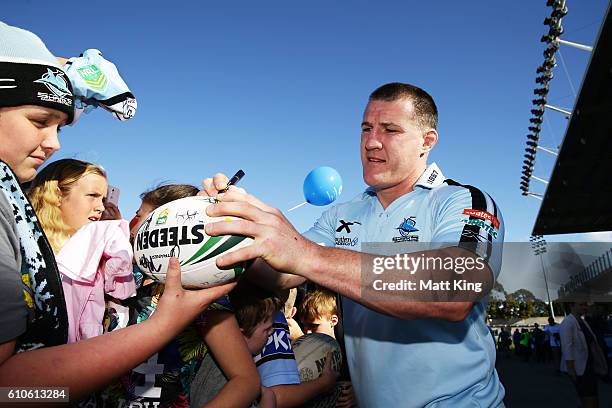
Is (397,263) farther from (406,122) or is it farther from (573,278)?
(573,278)

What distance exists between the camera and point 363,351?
2451mm

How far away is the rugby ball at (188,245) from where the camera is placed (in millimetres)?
1792

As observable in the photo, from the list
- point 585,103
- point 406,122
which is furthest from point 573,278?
point 406,122

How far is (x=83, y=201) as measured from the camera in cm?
281

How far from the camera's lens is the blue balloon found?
28.7ft

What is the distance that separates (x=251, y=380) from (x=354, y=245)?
1007 mm

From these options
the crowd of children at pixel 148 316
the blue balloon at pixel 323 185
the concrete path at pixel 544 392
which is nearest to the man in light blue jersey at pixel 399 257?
the crowd of children at pixel 148 316

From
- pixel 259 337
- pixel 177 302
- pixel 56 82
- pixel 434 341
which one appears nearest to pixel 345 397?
pixel 259 337

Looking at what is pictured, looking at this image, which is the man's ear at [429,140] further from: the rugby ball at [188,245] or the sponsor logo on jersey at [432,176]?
the rugby ball at [188,245]

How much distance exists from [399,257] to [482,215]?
23.7 inches

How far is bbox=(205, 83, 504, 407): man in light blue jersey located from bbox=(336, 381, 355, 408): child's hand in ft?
4.39

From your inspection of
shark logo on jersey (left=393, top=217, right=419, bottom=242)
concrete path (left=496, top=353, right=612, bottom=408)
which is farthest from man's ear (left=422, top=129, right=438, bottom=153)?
concrete path (left=496, top=353, right=612, bottom=408)

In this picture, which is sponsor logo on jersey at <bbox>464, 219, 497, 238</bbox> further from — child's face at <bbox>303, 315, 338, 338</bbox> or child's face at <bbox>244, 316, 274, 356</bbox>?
child's face at <bbox>303, 315, 338, 338</bbox>

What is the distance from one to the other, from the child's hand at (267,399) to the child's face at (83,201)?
4.92ft
